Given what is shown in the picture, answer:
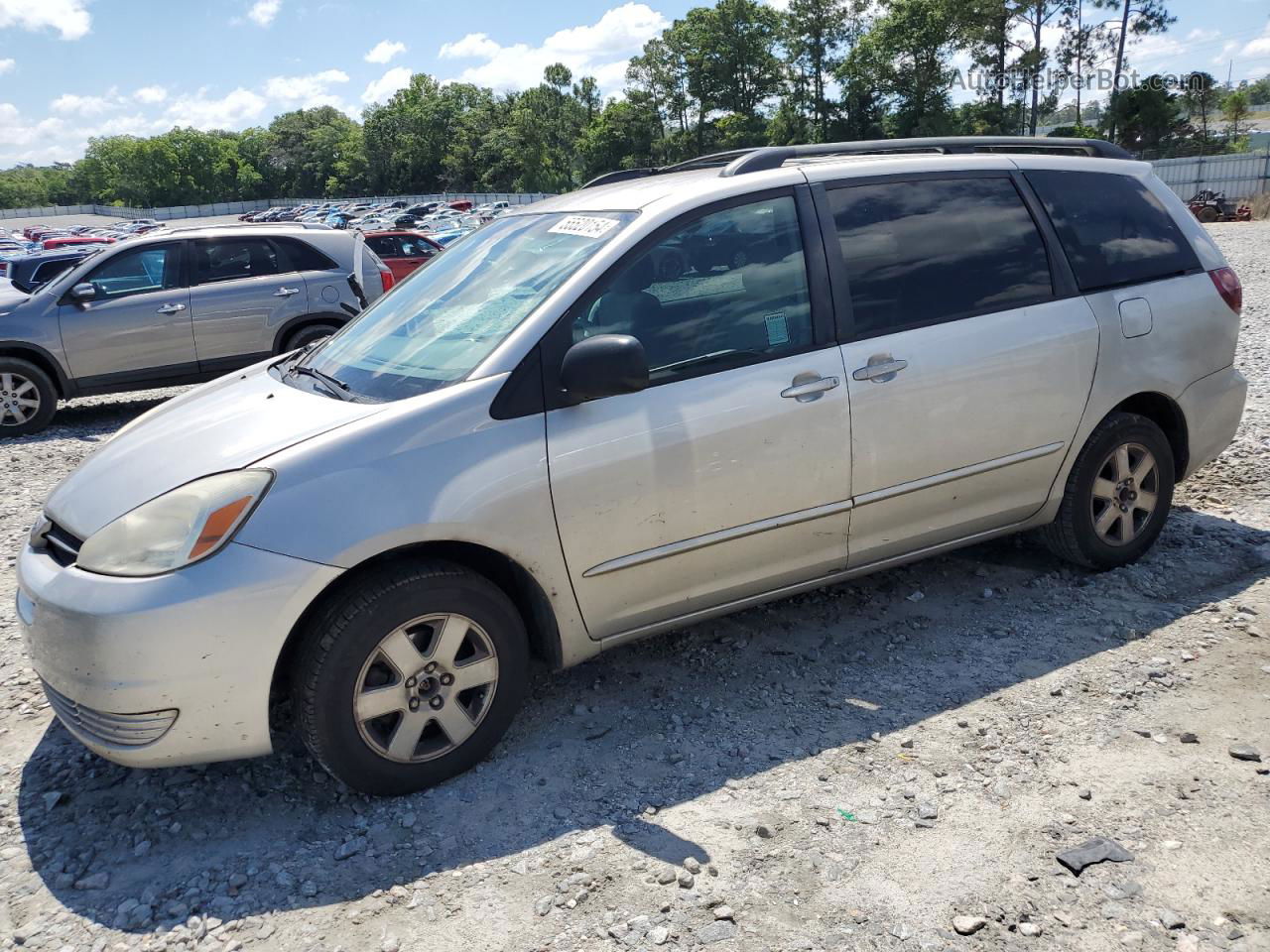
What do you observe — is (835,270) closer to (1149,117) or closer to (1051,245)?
(1051,245)

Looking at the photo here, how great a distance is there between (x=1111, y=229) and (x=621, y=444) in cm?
262

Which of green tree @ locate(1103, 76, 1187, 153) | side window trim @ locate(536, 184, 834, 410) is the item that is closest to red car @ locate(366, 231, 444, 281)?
side window trim @ locate(536, 184, 834, 410)

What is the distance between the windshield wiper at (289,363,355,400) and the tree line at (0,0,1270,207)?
205 feet

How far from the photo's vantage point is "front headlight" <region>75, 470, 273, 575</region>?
2.79 m

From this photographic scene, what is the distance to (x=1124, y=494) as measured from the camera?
175 inches

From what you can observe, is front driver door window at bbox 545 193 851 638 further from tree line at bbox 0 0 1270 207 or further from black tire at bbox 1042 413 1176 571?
tree line at bbox 0 0 1270 207

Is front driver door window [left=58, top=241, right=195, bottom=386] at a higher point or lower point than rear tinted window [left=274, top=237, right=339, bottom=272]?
lower

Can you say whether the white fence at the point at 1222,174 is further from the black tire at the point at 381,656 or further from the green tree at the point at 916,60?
the black tire at the point at 381,656

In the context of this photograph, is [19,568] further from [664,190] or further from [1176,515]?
[1176,515]

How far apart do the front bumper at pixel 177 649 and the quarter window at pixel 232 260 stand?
7.39 metres

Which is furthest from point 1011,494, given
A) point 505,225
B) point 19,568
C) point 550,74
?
point 550,74

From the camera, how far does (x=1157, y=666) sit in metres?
3.69

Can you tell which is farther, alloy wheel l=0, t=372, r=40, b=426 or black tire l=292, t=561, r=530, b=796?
alloy wheel l=0, t=372, r=40, b=426

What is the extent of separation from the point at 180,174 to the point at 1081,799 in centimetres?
14582
